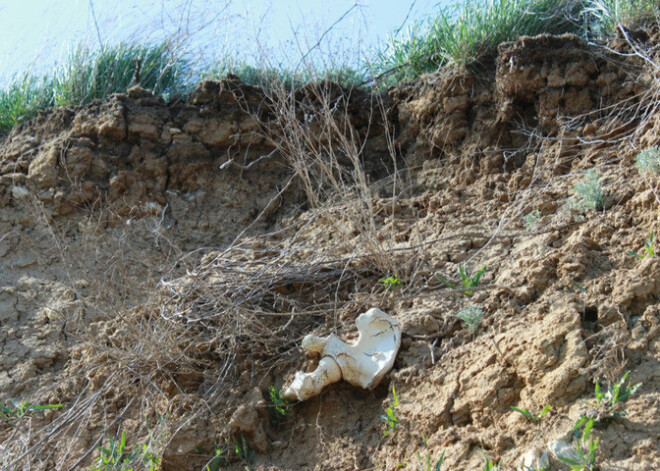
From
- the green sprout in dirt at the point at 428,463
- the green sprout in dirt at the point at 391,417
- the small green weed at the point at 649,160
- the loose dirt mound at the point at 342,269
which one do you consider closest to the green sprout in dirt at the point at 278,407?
the loose dirt mound at the point at 342,269

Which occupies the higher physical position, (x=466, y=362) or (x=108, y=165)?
(x=108, y=165)

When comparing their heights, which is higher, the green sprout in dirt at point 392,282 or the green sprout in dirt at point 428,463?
the green sprout in dirt at point 392,282

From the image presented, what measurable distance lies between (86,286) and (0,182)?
46.3 inches

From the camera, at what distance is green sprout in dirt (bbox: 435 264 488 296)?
12.5 feet

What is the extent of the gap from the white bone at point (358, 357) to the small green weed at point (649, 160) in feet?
4.96

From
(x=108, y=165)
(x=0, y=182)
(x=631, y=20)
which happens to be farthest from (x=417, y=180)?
(x=0, y=182)

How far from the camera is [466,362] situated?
3.41 metres

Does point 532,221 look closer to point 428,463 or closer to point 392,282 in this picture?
point 392,282

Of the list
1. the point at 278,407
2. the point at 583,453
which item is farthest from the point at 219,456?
the point at 583,453

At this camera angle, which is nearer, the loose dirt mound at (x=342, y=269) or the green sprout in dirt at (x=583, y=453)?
the green sprout in dirt at (x=583, y=453)

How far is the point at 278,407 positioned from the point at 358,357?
47 cm

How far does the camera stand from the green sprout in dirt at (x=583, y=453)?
8.77 feet

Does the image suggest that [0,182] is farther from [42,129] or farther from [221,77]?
[221,77]

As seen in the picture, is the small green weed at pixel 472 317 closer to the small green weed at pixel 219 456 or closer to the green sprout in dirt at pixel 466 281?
the green sprout in dirt at pixel 466 281
